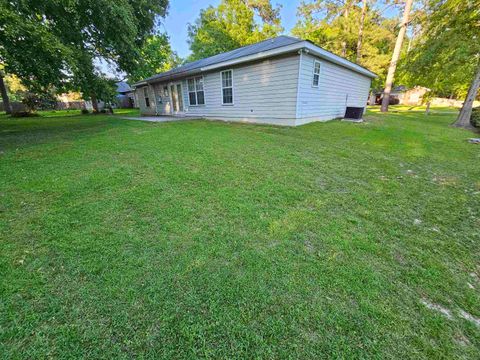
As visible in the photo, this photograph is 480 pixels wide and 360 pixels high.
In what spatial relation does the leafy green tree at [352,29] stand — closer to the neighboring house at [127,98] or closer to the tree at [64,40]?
the tree at [64,40]

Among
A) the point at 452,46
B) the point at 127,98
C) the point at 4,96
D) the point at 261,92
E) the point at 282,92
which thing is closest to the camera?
the point at 282,92

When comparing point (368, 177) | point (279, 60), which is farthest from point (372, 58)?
point (368, 177)

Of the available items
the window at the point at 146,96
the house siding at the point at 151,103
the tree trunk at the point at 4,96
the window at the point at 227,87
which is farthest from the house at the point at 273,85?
the tree trunk at the point at 4,96

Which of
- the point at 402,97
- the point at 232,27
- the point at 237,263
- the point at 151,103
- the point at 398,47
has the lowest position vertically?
the point at 237,263

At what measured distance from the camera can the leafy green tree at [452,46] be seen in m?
8.72

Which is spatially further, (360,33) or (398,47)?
(360,33)

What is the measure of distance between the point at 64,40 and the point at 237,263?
8.85 m

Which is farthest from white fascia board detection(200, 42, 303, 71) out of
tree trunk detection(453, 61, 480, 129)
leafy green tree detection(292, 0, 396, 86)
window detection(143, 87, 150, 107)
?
leafy green tree detection(292, 0, 396, 86)

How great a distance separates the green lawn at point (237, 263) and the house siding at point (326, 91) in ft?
16.9

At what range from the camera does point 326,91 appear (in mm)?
9320

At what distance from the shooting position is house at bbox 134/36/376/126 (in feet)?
25.3

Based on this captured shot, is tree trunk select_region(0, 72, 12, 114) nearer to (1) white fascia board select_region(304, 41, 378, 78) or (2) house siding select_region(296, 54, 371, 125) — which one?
(2) house siding select_region(296, 54, 371, 125)

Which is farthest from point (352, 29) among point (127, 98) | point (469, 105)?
point (127, 98)

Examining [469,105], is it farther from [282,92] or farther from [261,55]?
[261,55]
